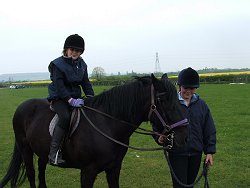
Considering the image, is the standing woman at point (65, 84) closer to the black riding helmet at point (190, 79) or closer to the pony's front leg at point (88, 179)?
the pony's front leg at point (88, 179)

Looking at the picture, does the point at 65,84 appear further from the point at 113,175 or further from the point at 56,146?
the point at 113,175

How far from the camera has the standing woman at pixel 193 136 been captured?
4348 mm

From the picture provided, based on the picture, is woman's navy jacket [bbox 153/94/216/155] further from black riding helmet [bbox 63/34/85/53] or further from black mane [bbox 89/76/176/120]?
black riding helmet [bbox 63/34/85/53]

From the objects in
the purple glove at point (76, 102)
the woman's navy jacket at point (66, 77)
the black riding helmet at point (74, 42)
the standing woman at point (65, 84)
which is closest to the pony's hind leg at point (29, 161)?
the standing woman at point (65, 84)

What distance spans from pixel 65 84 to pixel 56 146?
891mm

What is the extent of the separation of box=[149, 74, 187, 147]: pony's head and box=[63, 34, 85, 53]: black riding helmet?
4.37ft

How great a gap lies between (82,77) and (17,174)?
2.46 meters

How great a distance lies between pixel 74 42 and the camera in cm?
464

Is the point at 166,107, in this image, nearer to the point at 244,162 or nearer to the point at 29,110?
the point at 29,110

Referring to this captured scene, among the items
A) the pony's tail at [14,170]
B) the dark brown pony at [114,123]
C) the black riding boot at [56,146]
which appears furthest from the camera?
the pony's tail at [14,170]

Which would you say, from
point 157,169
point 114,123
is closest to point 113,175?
point 114,123

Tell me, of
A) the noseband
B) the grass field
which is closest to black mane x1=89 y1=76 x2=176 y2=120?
the noseband

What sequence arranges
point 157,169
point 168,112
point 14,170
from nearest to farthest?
point 168,112
point 14,170
point 157,169

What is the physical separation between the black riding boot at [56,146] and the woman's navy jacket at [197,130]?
1535mm
